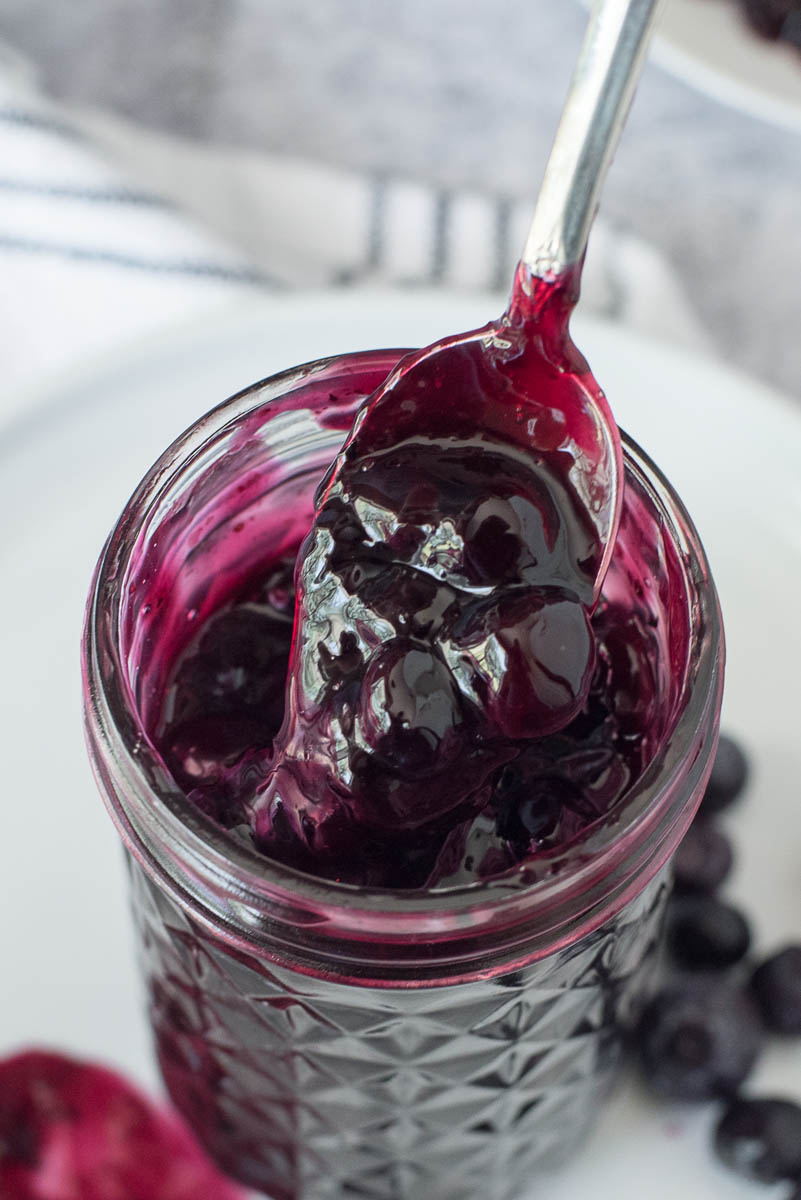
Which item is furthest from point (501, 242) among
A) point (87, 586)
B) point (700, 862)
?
point (700, 862)

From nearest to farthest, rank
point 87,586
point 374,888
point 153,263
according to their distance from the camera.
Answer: point 374,888, point 87,586, point 153,263

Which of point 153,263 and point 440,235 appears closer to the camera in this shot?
point 153,263

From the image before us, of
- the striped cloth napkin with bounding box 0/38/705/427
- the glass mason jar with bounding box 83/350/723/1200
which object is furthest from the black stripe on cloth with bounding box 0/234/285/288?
the glass mason jar with bounding box 83/350/723/1200

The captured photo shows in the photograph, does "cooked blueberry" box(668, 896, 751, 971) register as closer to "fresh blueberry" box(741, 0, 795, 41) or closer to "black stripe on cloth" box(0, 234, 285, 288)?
"black stripe on cloth" box(0, 234, 285, 288)

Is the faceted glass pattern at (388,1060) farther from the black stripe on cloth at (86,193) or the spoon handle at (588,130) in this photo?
the black stripe on cloth at (86,193)

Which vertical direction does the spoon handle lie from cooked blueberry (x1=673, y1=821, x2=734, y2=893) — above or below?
above

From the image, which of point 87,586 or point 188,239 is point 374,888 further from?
point 188,239

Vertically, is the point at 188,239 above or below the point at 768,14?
below

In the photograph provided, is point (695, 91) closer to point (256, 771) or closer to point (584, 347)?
point (584, 347)

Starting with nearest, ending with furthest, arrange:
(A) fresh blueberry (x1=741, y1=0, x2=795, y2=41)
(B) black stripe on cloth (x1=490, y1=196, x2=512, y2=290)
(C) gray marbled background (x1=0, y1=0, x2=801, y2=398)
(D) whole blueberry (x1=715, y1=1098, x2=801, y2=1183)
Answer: (D) whole blueberry (x1=715, y1=1098, x2=801, y2=1183), (B) black stripe on cloth (x1=490, y1=196, x2=512, y2=290), (A) fresh blueberry (x1=741, y1=0, x2=795, y2=41), (C) gray marbled background (x1=0, y1=0, x2=801, y2=398)
